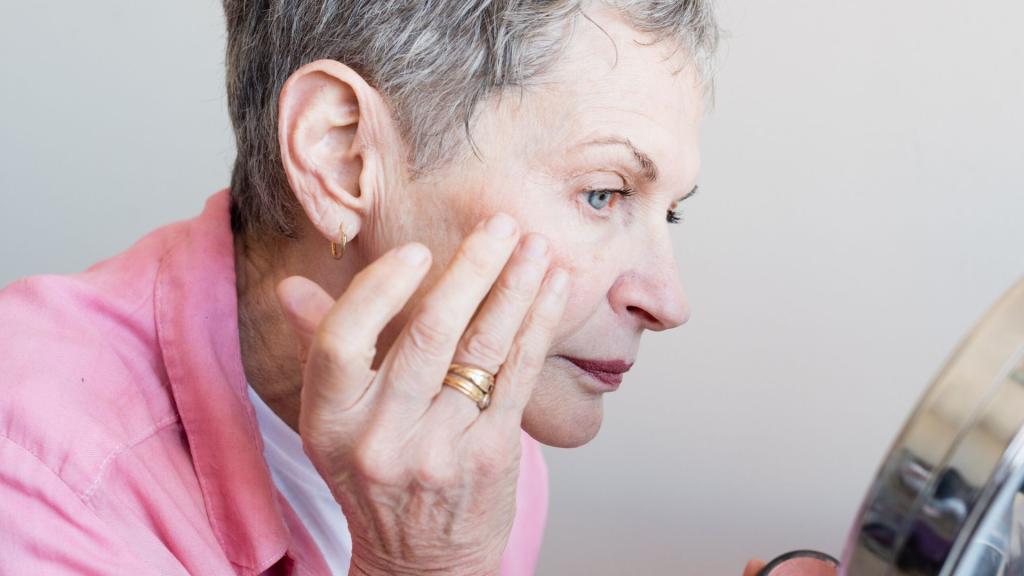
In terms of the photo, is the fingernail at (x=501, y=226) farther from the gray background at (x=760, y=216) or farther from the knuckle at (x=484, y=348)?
the gray background at (x=760, y=216)

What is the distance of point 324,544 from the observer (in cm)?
135

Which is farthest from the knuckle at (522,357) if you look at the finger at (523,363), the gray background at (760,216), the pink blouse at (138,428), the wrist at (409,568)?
the gray background at (760,216)

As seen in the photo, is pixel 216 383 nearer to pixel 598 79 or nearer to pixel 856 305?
pixel 598 79

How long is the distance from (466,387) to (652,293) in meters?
0.28

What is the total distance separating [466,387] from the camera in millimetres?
966

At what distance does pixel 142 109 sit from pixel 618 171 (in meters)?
1.14

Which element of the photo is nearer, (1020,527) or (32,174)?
(1020,527)

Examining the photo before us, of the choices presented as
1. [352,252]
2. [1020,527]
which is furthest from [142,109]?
[1020,527]

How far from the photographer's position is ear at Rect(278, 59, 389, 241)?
1082 millimetres

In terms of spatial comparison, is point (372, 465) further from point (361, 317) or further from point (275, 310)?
point (275, 310)

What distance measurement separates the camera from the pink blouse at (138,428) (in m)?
0.99

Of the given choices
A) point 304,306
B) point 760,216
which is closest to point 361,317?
point 304,306

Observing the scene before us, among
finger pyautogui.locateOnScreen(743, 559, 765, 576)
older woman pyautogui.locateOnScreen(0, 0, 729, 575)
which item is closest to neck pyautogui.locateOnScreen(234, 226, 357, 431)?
older woman pyautogui.locateOnScreen(0, 0, 729, 575)

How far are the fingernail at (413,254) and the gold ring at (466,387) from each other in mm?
127
